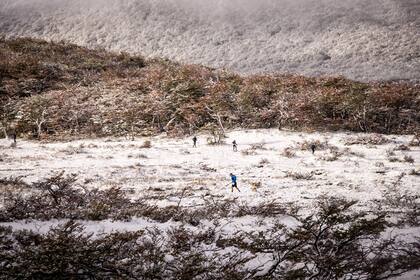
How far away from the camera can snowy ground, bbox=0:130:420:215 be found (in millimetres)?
7785

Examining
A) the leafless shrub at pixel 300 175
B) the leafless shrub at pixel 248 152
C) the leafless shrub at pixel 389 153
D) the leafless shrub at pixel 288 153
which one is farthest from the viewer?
the leafless shrub at pixel 248 152

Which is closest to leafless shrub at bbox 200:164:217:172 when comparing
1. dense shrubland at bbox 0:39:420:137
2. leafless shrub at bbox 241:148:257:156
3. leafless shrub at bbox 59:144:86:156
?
leafless shrub at bbox 241:148:257:156

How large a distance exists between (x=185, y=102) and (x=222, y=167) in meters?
8.87

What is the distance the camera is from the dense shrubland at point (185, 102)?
16.4 m

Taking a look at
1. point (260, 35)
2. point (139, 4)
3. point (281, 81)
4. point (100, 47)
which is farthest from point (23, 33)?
point (281, 81)

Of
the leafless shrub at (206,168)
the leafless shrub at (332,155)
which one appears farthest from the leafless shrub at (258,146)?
the leafless shrub at (206,168)

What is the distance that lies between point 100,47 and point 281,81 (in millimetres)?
17592

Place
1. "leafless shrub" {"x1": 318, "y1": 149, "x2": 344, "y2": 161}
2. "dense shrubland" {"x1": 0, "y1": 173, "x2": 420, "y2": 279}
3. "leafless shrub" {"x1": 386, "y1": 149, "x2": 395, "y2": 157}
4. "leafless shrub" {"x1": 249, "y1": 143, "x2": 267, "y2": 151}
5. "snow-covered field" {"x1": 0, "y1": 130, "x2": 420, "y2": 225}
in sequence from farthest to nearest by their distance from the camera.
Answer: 1. "leafless shrub" {"x1": 249, "y1": 143, "x2": 267, "y2": 151}
2. "leafless shrub" {"x1": 386, "y1": 149, "x2": 395, "y2": 157}
3. "leafless shrub" {"x1": 318, "y1": 149, "x2": 344, "y2": 161}
4. "snow-covered field" {"x1": 0, "y1": 130, "x2": 420, "y2": 225}
5. "dense shrubland" {"x1": 0, "y1": 173, "x2": 420, "y2": 279}

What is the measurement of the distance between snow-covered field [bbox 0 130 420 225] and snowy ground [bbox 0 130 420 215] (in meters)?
0.02

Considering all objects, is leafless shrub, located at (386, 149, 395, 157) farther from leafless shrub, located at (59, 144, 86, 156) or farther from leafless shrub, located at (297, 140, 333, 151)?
leafless shrub, located at (59, 144, 86, 156)

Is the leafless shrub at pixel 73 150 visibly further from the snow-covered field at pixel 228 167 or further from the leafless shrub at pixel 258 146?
the leafless shrub at pixel 258 146

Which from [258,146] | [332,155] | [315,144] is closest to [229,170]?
[258,146]

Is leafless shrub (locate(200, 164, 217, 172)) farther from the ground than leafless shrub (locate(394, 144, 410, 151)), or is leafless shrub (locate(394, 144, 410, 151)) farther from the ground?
leafless shrub (locate(394, 144, 410, 151))

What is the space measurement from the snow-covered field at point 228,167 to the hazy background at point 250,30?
11.2m
